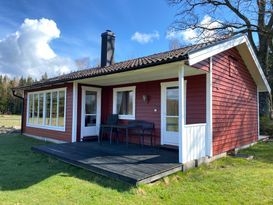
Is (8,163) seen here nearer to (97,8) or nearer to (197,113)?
(197,113)

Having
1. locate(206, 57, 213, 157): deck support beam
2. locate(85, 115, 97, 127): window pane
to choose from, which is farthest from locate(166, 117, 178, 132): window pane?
locate(85, 115, 97, 127): window pane

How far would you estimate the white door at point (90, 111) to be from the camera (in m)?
8.37

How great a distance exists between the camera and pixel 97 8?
10.5 meters

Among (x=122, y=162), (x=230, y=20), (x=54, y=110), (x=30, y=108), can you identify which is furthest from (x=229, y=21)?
(x=122, y=162)

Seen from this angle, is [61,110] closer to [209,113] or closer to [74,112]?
[74,112]

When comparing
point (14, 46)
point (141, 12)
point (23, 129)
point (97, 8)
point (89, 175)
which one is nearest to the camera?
point (89, 175)

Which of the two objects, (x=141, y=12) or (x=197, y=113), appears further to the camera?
(x=141, y=12)

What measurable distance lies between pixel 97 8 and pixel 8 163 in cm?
810

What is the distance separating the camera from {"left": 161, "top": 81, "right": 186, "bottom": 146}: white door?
22.1ft

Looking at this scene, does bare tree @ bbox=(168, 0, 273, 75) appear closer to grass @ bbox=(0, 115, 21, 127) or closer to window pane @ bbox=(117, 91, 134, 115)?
window pane @ bbox=(117, 91, 134, 115)

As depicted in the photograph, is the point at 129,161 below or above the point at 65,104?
below

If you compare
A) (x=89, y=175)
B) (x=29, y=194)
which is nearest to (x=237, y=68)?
(x=89, y=175)

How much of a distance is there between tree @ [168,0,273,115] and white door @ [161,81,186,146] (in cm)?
991

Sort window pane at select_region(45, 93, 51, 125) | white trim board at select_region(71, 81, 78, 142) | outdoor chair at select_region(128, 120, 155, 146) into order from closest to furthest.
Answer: outdoor chair at select_region(128, 120, 155, 146)
white trim board at select_region(71, 81, 78, 142)
window pane at select_region(45, 93, 51, 125)
